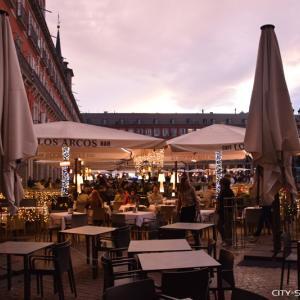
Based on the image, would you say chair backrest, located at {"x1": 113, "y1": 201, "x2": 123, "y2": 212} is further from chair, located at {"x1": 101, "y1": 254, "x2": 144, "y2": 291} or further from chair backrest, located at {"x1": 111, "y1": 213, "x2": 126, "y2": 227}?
chair, located at {"x1": 101, "y1": 254, "x2": 144, "y2": 291}

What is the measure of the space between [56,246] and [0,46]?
274cm

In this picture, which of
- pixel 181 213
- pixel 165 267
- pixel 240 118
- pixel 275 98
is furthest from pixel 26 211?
pixel 240 118

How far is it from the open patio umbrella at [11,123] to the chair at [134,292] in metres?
2.69

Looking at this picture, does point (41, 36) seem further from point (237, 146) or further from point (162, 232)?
point (162, 232)

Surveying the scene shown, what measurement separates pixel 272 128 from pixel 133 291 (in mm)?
4493

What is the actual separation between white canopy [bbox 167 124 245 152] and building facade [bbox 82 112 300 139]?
108673 millimetres

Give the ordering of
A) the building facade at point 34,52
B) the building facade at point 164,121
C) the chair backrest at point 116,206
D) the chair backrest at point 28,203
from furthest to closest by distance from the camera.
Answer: the building facade at point 164,121 < the building facade at point 34,52 < the chair backrest at point 116,206 < the chair backrest at point 28,203

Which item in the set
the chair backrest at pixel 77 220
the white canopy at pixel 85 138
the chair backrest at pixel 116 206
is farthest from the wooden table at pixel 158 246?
the chair backrest at pixel 116 206

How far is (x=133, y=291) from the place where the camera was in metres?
3.94

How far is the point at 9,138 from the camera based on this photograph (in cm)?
606

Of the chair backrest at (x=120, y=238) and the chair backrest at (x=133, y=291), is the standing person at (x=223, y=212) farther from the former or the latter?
the chair backrest at (x=133, y=291)

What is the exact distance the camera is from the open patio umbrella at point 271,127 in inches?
300

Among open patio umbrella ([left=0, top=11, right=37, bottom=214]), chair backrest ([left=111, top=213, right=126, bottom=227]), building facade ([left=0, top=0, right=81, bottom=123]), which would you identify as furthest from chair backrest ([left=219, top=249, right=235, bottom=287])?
building facade ([left=0, top=0, right=81, bottom=123])

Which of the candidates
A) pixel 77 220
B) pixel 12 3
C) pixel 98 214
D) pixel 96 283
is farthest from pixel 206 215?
pixel 12 3
